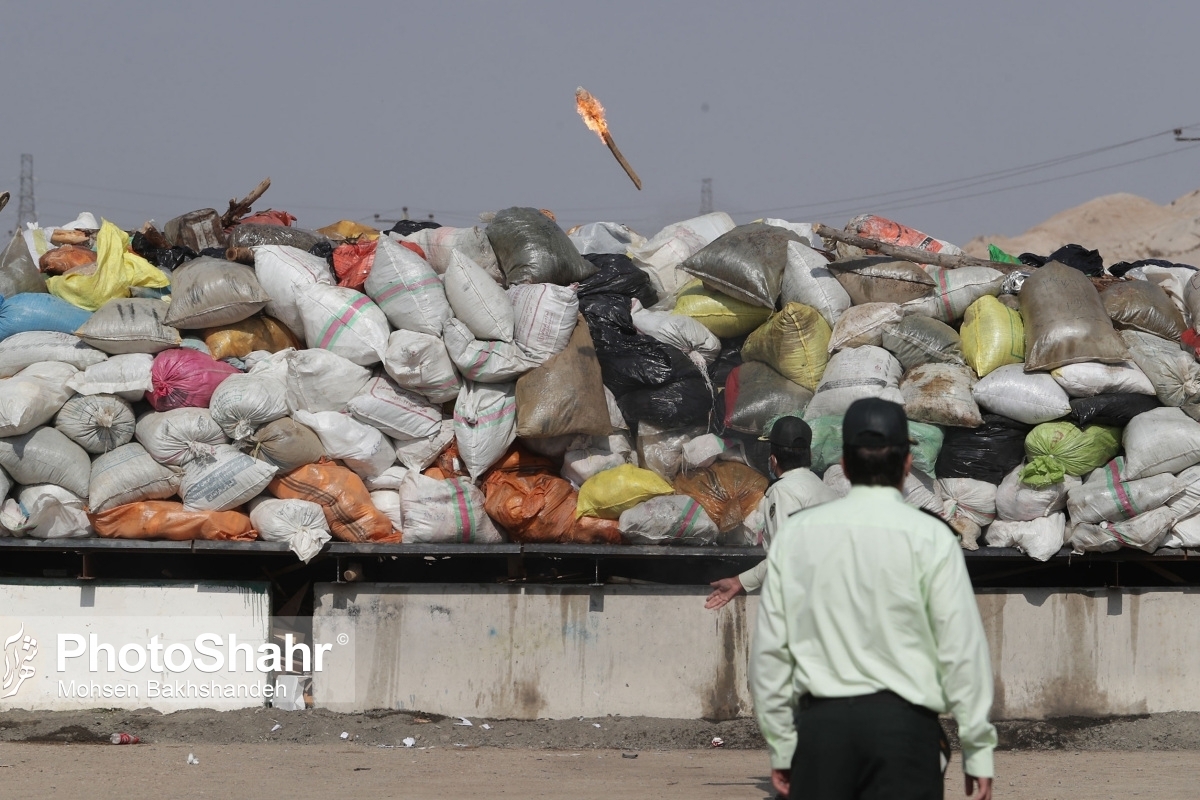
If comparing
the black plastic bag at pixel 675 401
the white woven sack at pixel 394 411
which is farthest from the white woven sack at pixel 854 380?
the white woven sack at pixel 394 411

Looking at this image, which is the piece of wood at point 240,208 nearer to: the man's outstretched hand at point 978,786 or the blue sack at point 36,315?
the blue sack at point 36,315

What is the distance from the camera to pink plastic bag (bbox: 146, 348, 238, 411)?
6.39 metres

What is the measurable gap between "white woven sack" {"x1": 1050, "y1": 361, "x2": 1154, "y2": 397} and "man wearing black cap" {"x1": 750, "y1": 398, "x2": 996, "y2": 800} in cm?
395

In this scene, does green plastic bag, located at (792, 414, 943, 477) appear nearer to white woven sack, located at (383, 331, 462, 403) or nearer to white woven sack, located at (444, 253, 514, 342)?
white woven sack, located at (444, 253, 514, 342)

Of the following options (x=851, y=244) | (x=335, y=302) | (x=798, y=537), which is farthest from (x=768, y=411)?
(x=798, y=537)

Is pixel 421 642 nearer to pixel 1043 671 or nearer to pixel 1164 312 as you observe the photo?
pixel 1043 671

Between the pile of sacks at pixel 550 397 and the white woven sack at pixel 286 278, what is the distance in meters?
0.02

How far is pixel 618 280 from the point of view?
722 centimetres

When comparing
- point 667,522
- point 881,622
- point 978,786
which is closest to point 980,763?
point 978,786

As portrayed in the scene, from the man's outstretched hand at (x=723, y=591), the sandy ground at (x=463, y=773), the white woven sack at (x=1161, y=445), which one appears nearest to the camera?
the man's outstretched hand at (x=723, y=591)

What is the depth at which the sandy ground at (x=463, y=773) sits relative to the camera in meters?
5.09

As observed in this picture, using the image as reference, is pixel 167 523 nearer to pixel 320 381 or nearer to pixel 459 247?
pixel 320 381

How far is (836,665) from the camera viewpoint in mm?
2586

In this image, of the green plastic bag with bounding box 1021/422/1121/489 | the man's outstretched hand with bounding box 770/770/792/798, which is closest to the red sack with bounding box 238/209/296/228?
the green plastic bag with bounding box 1021/422/1121/489
